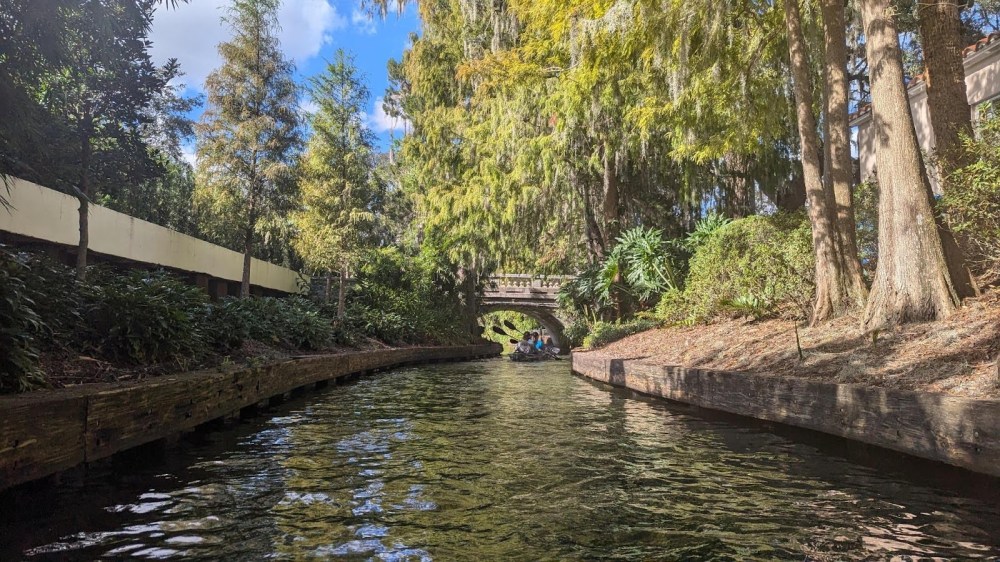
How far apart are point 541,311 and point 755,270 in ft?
118

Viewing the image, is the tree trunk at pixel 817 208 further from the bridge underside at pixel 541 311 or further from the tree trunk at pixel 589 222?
the bridge underside at pixel 541 311

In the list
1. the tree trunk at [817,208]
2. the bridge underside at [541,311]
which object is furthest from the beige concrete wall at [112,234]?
the bridge underside at [541,311]

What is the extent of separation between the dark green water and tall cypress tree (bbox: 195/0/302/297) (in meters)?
20.4

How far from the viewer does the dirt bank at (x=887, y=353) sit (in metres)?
5.30

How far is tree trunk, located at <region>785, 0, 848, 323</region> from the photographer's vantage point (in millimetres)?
9023

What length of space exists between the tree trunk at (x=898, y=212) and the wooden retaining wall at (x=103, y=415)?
725 cm

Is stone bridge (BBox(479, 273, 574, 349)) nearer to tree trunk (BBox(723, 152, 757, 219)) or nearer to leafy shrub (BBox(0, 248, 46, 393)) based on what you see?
tree trunk (BBox(723, 152, 757, 219))

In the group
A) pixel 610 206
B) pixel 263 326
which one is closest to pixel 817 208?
pixel 263 326

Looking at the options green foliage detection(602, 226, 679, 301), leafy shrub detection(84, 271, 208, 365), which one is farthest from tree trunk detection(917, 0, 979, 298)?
leafy shrub detection(84, 271, 208, 365)

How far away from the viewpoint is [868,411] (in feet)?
17.8

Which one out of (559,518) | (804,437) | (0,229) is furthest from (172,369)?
(0,229)

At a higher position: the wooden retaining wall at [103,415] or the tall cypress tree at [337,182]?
the tall cypress tree at [337,182]

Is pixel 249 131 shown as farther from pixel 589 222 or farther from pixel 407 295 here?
pixel 589 222

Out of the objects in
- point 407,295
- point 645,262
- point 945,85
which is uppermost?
point 945,85
